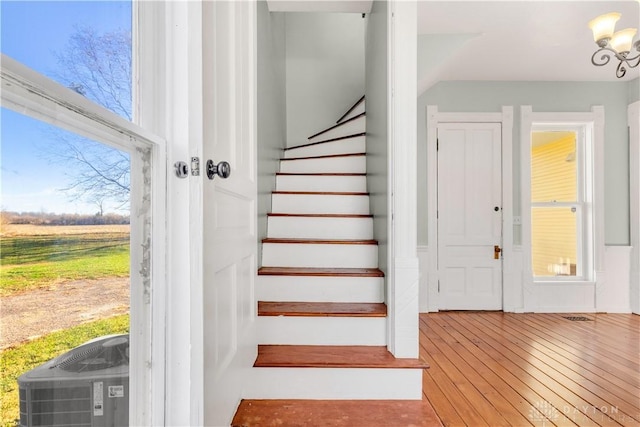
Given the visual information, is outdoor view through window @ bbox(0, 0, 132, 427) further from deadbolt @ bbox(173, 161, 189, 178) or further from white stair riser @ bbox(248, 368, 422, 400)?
white stair riser @ bbox(248, 368, 422, 400)

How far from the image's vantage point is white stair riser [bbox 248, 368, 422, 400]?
5.25ft

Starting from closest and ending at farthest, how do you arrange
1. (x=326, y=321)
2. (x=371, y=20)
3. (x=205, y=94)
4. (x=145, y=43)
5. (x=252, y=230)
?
1. (x=145, y=43)
2. (x=205, y=94)
3. (x=252, y=230)
4. (x=326, y=321)
5. (x=371, y=20)

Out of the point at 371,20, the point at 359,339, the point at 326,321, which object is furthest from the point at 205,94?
the point at 371,20

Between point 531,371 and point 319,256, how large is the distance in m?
1.53

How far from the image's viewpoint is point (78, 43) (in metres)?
0.63

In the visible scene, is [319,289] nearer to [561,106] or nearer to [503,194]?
[503,194]

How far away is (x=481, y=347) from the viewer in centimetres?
267

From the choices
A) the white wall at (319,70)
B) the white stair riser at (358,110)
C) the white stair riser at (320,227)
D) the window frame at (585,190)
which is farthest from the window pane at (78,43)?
the window frame at (585,190)

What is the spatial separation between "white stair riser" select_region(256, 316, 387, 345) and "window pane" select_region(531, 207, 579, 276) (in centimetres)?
305

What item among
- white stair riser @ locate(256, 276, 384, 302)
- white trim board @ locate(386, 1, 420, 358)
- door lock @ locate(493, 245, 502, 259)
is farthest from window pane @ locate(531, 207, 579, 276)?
white trim board @ locate(386, 1, 420, 358)

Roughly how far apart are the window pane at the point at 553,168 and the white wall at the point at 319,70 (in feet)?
7.27

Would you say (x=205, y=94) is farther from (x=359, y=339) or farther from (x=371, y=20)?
(x=371, y=20)

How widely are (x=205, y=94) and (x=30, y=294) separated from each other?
698 millimetres

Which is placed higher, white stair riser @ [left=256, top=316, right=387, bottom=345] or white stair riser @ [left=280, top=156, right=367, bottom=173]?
white stair riser @ [left=280, top=156, right=367, bottom=173]
